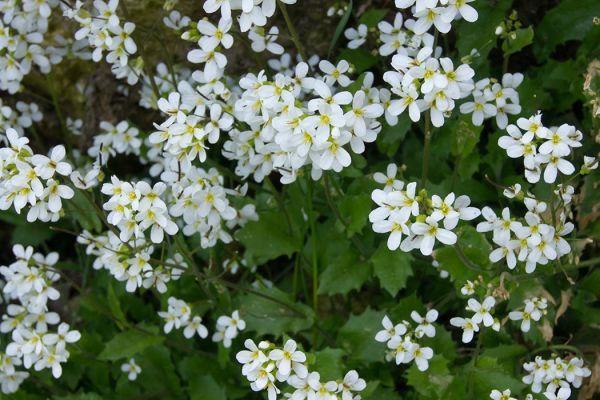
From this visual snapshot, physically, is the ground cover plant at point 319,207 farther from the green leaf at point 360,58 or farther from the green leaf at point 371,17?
the green leaf at point 371,17

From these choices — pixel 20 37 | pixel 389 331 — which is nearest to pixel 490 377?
pixel 389 331

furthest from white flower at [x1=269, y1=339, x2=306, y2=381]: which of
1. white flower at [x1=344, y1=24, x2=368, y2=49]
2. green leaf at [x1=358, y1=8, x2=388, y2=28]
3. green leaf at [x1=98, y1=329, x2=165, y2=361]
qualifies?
green leaf at [x1=358, y1=8, x2=388, y2=28]

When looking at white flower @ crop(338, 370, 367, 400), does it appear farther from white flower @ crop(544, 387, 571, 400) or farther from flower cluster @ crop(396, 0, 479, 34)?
flower cluster @ crop(396, 0, 479, 34)

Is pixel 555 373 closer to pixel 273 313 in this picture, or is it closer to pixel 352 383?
pixel 352 383

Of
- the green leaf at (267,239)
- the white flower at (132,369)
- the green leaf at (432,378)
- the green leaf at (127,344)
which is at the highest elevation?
the green leaf at (267,239)

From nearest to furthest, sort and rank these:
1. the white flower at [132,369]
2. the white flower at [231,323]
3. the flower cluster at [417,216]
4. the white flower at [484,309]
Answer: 1. the flower cluster at [417,216]
2. the white flower at [484,309]
3. the white flower at [231,323]
4. the white flower at [132,369]

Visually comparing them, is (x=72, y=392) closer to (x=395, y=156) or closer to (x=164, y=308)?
(x=164, y=308)

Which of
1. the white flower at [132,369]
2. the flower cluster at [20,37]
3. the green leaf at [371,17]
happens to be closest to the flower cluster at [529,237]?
the green leaf at [371,17]
